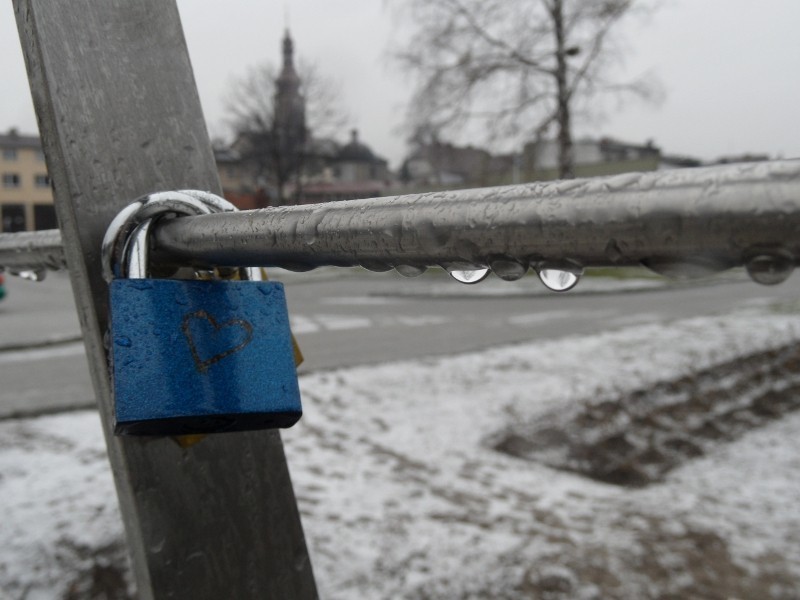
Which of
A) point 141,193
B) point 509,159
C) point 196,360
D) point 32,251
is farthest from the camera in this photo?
point 509,159

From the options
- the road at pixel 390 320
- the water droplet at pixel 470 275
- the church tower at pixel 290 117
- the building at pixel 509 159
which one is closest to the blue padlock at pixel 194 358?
the water droplet at pixel 470 275

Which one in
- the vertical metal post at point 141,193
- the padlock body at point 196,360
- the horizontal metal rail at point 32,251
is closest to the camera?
the padlock body at point 196,360

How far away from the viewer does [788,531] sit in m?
3.28

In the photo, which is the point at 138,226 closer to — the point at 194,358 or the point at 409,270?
the point at 194,358

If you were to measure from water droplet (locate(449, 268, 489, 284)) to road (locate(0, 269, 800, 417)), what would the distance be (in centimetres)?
542

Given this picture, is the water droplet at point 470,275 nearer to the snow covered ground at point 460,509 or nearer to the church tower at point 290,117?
the snow covered ground at point 460,509

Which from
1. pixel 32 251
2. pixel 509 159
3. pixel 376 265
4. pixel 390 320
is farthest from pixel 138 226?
Answer: pixel 509 159

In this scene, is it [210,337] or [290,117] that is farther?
[290,117]

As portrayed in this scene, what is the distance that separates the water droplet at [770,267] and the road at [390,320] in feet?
18.6

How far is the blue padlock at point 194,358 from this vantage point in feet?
2.29

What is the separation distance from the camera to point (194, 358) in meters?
0.73

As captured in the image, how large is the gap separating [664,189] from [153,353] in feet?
1.70

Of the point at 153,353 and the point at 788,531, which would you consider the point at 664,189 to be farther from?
the point at 788,531

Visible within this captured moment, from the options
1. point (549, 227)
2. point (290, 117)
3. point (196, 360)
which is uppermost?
point (290, 117)
